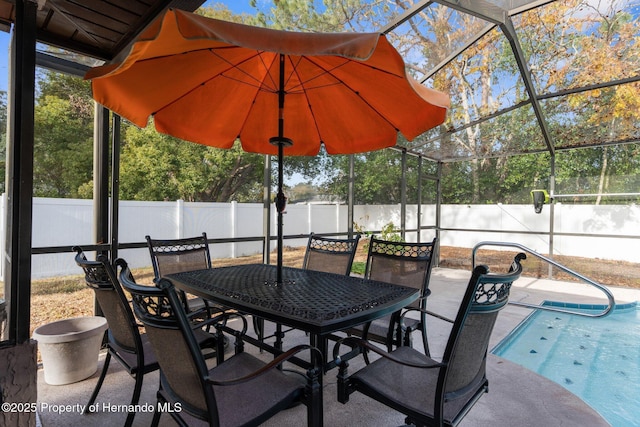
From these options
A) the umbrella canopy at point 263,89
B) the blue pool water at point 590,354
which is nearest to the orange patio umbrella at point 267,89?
the umbrella canopy at point 263,89

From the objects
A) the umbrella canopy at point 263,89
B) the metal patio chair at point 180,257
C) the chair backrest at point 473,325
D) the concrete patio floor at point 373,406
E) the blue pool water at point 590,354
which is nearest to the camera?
the chair backrest at point 473,325

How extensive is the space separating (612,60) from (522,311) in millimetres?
3645

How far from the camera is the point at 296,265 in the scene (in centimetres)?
451

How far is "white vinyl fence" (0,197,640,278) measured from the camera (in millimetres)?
2652

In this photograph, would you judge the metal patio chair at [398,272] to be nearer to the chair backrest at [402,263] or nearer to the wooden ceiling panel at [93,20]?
the chair backrest at [402,263]

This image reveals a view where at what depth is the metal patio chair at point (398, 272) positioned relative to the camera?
234cm

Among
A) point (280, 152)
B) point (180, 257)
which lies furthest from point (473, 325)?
point (180, 257)

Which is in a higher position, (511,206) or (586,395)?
(511,206)

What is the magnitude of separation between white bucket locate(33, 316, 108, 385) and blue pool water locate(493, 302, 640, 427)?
11.5ft

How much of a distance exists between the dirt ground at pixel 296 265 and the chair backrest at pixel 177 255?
501 mm

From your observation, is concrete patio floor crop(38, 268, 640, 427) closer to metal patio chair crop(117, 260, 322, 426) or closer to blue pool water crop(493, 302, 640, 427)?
blue pool water crop(493, 302, 640, 427)

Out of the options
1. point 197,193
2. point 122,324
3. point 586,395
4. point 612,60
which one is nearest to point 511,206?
point 612,60

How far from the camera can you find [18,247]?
172 cm

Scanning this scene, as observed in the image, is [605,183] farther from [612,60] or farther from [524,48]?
[524,48]
